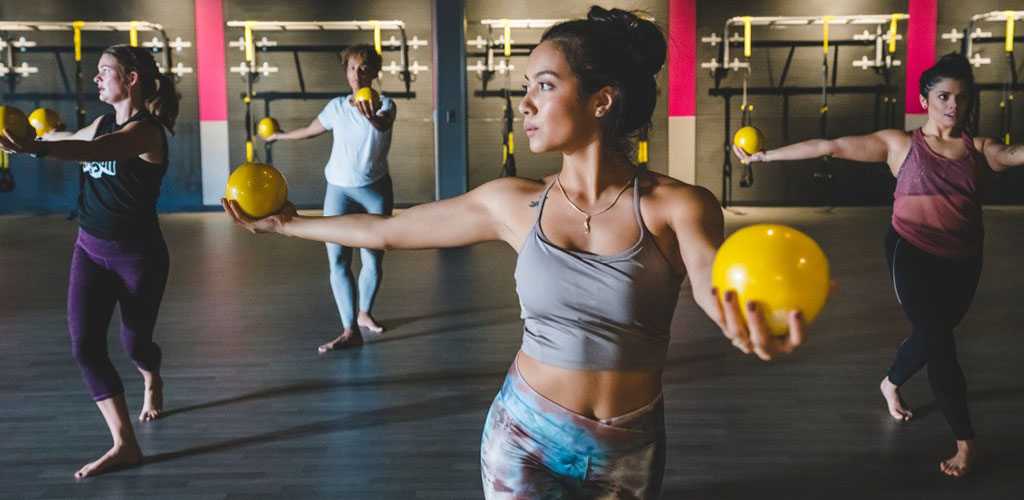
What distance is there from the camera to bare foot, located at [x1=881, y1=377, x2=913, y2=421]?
346 centimetres

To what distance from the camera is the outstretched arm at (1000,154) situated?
2.99 metres

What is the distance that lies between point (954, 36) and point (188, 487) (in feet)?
36.5

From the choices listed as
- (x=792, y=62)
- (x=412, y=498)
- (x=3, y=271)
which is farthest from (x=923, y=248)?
(x=792, y=62)

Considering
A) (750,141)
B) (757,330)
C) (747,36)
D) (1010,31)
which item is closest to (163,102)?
(750,141)

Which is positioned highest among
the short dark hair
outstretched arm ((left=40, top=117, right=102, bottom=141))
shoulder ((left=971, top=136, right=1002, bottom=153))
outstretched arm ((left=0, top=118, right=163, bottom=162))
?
the short dark hair

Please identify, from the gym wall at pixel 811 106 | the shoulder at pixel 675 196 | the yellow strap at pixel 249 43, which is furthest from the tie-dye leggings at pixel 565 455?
the gym wall at pixel 811 106

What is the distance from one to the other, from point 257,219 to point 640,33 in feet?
2.83

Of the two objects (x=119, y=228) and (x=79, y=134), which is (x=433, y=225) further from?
(x=79, y=134)

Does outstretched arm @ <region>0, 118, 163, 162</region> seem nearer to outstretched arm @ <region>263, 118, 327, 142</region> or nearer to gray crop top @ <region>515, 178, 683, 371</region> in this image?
gray crop top @ <region>515, 178, 683, 371</region>

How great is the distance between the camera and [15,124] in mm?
2686

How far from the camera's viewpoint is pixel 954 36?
1127 cm

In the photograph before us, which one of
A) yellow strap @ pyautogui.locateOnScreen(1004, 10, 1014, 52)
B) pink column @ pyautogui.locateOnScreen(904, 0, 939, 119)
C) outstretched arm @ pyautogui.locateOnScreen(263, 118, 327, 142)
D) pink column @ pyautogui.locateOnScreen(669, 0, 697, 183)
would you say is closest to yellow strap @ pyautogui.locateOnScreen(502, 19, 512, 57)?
pink column @ pyautogui.locateOnScreen(669, 0, 697, 183)

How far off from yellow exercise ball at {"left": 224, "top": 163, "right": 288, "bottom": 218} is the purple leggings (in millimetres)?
1326

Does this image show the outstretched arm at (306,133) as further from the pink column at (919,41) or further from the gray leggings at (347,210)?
the pink column at (919,41)
